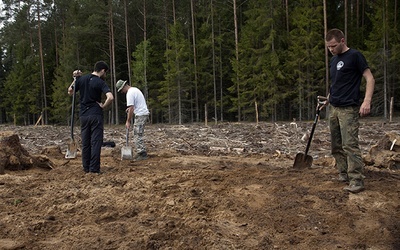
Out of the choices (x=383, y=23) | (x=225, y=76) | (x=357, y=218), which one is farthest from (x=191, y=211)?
(x=225, y=76)

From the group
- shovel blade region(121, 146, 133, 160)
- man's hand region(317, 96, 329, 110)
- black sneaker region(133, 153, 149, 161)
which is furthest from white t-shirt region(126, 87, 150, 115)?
man's hand region(317, 96, 329, 110)

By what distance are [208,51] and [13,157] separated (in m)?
33.9

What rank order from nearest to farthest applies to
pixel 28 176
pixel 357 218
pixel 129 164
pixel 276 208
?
1. pixel 357 218
2. pixel 276 208
3. pixel 28 176
4. pixel 129 164

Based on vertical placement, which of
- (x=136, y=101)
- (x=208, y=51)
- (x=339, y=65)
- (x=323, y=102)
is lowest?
(x=323, y=102)

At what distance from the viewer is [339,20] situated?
33750 millimetres

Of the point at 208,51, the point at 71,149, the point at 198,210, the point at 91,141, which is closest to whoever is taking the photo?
the point at 198,210

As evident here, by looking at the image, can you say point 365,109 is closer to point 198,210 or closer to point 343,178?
point 343,178

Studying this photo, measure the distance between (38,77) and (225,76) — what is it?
2595 centimetres

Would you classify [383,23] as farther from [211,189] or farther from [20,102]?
[20,102]

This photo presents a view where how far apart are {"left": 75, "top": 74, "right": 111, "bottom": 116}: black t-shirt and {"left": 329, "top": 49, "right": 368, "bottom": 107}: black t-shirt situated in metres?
4.01

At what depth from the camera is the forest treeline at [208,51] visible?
29.7 m

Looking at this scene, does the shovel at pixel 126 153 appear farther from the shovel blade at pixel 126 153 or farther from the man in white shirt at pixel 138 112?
the man in white shirt at pixel 138 112

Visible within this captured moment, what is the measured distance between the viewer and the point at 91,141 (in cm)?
654

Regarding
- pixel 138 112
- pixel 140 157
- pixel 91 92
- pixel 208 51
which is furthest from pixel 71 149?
pixel 208 51
